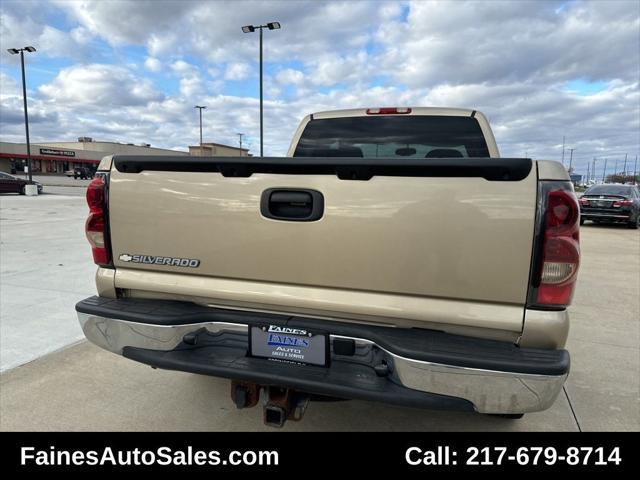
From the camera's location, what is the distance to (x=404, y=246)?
2.01 meters

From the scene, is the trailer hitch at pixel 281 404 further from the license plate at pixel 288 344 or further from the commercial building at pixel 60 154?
the commercial building at pixel 60 154

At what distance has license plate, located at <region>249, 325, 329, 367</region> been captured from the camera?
83.3 inches

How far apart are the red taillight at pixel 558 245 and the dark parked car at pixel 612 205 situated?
49.1 ft

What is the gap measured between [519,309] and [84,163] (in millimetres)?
91207

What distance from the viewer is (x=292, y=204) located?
7.13 feet

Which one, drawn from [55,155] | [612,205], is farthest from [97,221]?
[55,155]

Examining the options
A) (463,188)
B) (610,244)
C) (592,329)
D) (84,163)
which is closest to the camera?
(463,188)

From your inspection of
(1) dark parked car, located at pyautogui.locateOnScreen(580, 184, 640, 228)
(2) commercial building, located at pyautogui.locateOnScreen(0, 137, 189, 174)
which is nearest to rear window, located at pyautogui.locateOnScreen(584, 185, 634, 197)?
(1) dark parked car, located at pyautogui.locateOnScreen(580, 184, 640, 228)

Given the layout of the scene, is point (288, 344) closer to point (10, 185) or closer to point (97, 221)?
point (97, 221)

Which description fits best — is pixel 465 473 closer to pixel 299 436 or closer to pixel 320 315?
pixel 299 436

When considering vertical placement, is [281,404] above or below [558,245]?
below

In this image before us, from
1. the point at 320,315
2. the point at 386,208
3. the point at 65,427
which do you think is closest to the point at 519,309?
the point at 386,208

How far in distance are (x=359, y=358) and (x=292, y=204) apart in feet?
2.75

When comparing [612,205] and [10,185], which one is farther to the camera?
[10,185]
